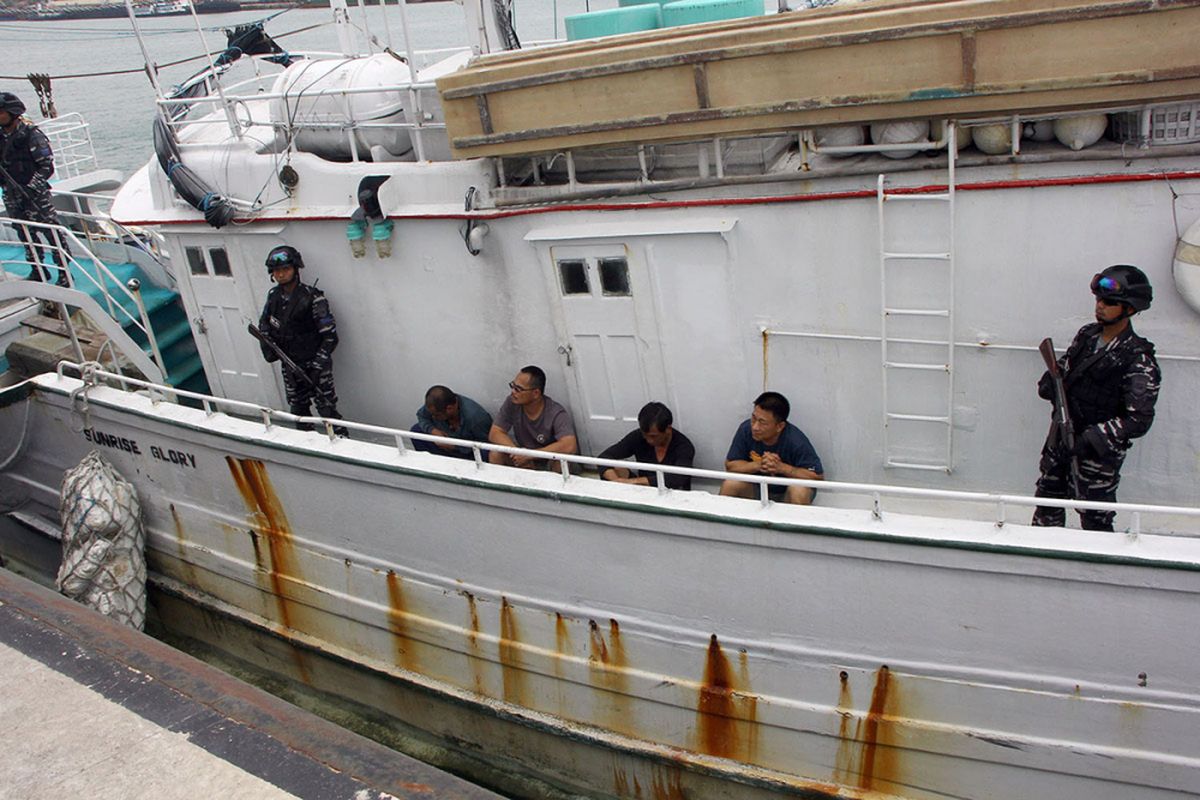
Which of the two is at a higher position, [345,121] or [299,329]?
[345,121]

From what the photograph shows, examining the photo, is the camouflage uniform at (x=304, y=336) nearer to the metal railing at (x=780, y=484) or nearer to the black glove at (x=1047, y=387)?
the metal railing at (x=780, y=484)

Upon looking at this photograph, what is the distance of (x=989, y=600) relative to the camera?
467cm

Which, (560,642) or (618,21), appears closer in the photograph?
(560,642)

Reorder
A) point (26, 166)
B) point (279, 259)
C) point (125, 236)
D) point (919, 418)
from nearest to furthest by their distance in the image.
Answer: point (919, 418), point (279, 259), point (26, 166), point (125, 236)

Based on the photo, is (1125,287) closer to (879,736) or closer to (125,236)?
(879,736)

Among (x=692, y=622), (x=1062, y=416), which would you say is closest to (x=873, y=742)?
(x=692, y=622)

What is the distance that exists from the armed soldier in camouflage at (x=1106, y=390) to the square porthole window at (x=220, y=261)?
5.21 m

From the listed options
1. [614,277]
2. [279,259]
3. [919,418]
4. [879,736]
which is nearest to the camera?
[879,736]

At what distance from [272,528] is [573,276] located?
109 inches

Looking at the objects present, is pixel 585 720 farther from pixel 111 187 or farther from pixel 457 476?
pixel 111 187

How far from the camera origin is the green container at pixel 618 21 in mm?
6039

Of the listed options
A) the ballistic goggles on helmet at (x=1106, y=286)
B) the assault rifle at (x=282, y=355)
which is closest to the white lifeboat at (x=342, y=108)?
the assault rifle at (x=282, y=355)

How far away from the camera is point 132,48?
46.5 meters

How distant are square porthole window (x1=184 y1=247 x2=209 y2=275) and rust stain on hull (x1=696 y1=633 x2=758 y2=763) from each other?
4.39m
